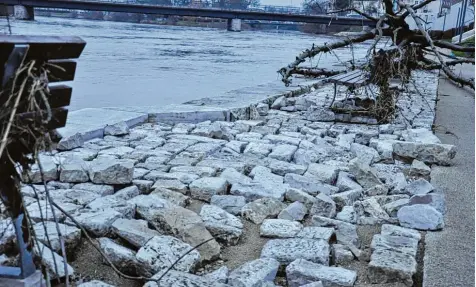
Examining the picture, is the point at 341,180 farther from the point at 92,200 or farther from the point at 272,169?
the point at 92,200

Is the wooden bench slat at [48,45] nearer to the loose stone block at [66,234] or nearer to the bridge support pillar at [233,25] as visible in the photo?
the loose stone block at [66,234]

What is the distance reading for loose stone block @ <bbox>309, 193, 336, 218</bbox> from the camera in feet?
11.4

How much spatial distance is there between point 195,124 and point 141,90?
355cm

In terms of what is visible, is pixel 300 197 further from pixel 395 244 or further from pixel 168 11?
pixel 168 11

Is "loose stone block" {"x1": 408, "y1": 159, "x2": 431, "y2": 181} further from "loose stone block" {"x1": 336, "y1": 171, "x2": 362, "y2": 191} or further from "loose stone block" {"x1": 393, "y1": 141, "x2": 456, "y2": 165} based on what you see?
"loose stone block" {"x1": 336, "y1": 171, "x2": 362, "y2": 191}

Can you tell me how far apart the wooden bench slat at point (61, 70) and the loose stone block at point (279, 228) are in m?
1.53

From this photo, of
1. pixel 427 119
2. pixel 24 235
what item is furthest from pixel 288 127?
pixel 24 235

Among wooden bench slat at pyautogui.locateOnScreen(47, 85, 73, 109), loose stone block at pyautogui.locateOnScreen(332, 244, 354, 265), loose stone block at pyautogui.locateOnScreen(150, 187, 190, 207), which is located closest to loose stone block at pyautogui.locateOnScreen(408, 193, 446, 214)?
loose stone block at pyautogui.locateOnScreen(332, 244, 354, 265)

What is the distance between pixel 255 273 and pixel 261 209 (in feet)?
2.98

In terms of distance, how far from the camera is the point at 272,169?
437 centimetres

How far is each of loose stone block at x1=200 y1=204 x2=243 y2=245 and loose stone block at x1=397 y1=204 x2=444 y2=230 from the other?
95 centimetres

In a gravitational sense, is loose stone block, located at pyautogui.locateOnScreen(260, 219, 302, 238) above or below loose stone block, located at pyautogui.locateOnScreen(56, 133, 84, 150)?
below

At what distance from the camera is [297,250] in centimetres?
282

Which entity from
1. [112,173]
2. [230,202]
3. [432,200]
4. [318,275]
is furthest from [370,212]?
[112,173]
